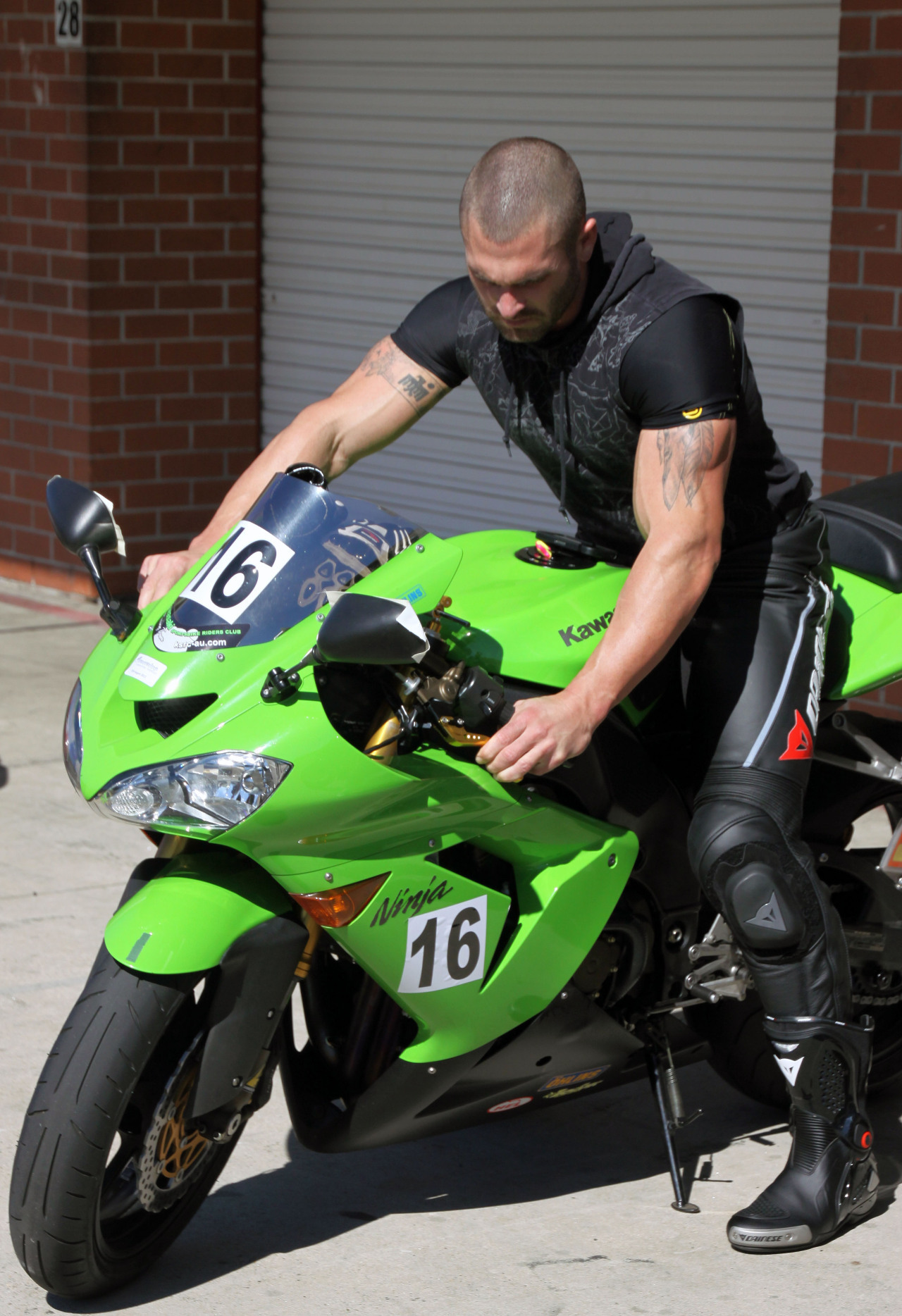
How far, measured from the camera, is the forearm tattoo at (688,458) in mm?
3062

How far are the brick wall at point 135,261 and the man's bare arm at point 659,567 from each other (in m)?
5.70

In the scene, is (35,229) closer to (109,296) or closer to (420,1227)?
(109,296)

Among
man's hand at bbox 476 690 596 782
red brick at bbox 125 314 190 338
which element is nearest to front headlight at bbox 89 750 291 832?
man's hand at bbox 476 690 596 782

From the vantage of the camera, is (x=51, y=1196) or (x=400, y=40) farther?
(x=400, y=40)

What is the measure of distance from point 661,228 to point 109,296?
2715mm

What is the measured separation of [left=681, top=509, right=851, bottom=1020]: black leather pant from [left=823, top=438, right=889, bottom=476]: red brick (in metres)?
2.84

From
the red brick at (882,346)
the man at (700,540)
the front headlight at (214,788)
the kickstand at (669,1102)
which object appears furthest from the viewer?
the red brick at (882,346)

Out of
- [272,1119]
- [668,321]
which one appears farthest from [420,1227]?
[668,321]

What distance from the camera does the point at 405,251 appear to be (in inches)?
325

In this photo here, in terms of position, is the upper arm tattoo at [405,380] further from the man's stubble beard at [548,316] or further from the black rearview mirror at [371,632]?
the black rearview mirror at [371,632]

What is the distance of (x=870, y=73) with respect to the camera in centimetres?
597

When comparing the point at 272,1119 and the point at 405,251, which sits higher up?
the point at 405,251

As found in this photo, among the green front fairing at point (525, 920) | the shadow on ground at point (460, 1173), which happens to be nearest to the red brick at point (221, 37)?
the shadow on ground at point (460, 1173)

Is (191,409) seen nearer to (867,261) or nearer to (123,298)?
(123,298)
